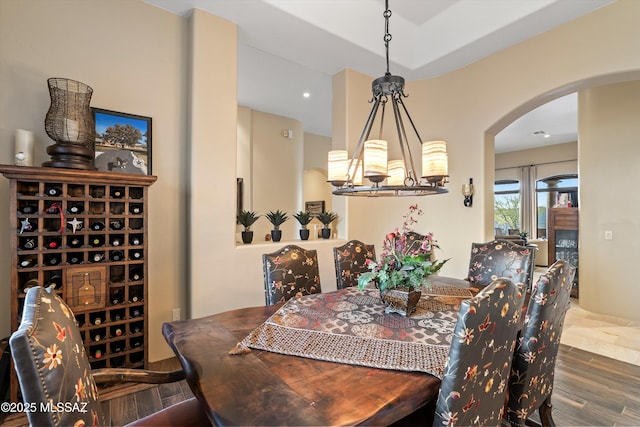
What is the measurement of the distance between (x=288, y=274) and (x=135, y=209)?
1.34 metres

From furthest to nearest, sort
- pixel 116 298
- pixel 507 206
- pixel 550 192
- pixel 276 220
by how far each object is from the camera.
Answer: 1. pixel 507 206
2. pixel 550 192
3. pixel 276 220
4. pixel 116 298

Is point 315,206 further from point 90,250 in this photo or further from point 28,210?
point 28,210

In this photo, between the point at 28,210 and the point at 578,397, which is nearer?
the point at 28,210

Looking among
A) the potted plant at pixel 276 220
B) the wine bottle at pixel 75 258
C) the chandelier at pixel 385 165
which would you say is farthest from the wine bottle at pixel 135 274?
the chandelier at pixel 385 165

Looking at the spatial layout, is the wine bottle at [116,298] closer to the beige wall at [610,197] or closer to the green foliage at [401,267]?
the green foliage at [401,267]

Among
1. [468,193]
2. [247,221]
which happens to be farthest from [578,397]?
[247,221]

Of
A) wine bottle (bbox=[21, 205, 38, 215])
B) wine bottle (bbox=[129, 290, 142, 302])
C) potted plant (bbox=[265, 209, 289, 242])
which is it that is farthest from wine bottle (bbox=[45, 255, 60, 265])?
potted plant (bbox=[265, 209, 289, 242])

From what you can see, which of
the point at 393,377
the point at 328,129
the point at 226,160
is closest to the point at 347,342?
the point at 393,377

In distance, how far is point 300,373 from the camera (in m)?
1.15

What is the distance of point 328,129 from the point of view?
7.01m

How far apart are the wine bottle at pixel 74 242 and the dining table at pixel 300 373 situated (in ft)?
3.75

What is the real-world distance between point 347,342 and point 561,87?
3350mm

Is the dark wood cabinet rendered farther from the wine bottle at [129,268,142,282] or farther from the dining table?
the wine bottle at [129,268,142,282]

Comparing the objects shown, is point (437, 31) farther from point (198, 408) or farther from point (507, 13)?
point (198, 408)
